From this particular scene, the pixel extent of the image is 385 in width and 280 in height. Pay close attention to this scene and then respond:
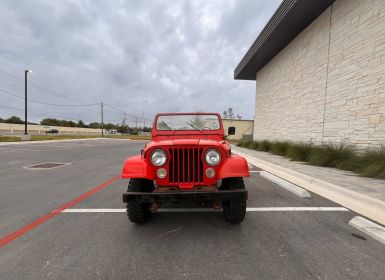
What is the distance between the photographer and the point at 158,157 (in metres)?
3.40

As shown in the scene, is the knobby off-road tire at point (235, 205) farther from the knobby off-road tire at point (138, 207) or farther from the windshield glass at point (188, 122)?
the windshield glass at point (188, 122)

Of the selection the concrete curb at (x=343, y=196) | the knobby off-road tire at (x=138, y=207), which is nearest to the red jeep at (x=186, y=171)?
the knobby off-road tire at (x=138, y=207)

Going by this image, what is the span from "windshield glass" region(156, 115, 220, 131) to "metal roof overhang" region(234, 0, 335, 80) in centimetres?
882

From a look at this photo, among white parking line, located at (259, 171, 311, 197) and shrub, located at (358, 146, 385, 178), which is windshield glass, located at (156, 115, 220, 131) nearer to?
white parking line, located at (259, 171, 311, 197)

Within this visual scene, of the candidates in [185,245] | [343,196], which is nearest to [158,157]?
[185,245]

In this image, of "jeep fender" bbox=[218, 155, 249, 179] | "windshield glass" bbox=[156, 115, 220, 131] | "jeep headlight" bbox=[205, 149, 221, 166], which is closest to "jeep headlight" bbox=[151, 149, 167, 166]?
"jeep headlight" bbox=[205, 149, 221, 166]

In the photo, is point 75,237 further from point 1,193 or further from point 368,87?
point 368,87

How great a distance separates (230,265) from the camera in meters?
2.47

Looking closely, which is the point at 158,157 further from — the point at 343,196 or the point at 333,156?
the point at 333,156

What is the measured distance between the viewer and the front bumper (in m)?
3.06

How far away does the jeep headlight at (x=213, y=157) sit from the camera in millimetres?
3377

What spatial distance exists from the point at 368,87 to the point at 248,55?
11.9 metres

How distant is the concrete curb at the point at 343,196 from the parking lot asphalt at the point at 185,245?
0.30 m

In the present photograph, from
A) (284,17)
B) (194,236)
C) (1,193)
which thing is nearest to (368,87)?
(284,17)
